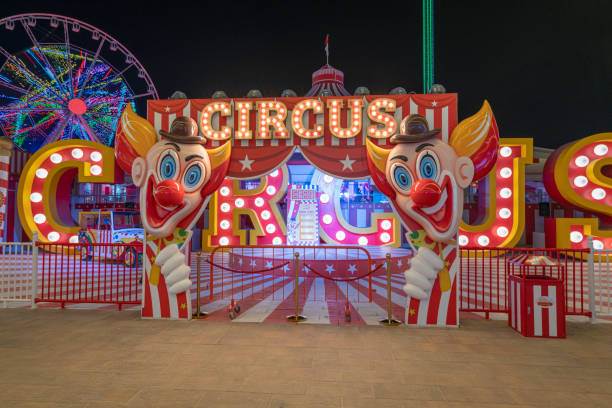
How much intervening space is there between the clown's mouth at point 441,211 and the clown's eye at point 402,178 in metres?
0.36

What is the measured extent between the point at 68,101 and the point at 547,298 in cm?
2094

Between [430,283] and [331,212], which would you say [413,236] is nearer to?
[430,283]

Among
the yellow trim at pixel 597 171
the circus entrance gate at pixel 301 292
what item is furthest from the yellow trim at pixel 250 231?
the yellow trim at pixel 597 171

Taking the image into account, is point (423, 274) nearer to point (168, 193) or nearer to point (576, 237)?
point (168, 193)

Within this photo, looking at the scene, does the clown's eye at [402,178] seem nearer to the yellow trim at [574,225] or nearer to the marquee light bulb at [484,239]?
the marquee light bulb at [484,239]

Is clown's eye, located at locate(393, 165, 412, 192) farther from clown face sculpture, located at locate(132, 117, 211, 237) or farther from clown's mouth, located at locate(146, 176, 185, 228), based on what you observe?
clown's mouth, located at locate(146, 176, 185, 228)

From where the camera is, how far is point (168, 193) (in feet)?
17.3

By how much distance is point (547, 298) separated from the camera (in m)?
4.88

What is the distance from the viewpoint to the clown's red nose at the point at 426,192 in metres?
4.95

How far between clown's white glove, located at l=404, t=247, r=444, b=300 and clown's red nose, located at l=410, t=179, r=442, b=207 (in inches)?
33.0

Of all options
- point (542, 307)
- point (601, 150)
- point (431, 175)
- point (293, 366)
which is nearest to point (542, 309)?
point (542, 307)

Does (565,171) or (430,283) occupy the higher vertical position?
(565,171)

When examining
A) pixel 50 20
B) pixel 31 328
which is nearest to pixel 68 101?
pixel 50 20

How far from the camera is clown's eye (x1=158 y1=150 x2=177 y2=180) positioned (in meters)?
5.64
